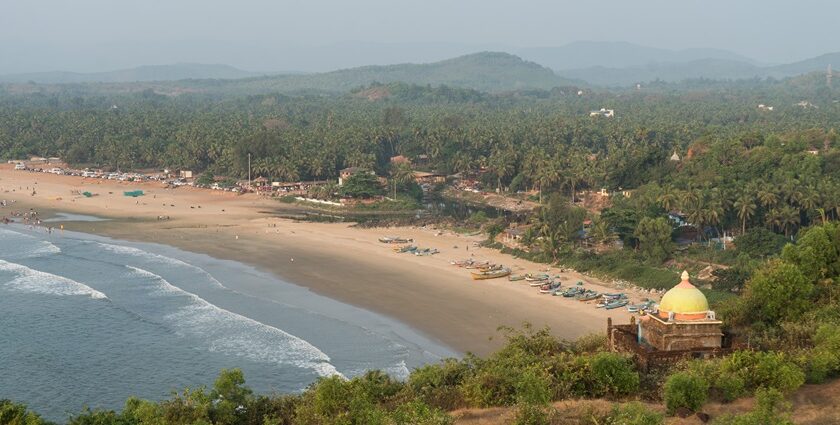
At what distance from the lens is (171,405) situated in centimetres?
2488

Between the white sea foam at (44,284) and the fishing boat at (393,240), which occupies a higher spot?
the white sea foam at (44,284)

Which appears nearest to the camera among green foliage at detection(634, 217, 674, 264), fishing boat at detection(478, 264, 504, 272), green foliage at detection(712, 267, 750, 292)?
green foliage at detection(712, 267, 750, 292)

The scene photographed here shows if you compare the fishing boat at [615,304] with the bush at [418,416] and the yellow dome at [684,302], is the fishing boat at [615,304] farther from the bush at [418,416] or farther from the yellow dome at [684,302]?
→ the bush at [418,416]

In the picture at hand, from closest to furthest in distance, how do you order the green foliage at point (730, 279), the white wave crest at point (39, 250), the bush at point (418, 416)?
the bush at point (418, 416) < the green foliage at point (730, 279) < the white wave crest at point (39, 250)

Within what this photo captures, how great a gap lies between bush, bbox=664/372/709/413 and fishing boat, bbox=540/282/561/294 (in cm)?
2970

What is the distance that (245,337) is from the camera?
44.5 metres

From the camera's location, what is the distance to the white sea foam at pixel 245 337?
41094mm

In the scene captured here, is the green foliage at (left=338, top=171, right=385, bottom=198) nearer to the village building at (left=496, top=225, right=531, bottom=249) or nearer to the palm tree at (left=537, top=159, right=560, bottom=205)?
the palm tree at (left=537, top=159, right=560, bottom=205)

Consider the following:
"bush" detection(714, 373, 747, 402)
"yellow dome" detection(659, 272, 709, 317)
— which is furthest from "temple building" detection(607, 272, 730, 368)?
"bush" detection(714, 373, 747, 402)

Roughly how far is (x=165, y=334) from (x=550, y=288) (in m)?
21.9

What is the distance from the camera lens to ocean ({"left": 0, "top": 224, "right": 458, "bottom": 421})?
126 feet

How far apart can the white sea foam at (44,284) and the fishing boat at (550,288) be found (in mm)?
25262

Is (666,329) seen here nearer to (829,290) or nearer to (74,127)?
(829,290)

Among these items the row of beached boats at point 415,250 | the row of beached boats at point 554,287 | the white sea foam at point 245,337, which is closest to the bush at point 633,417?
the white sea foam at point 245,337
